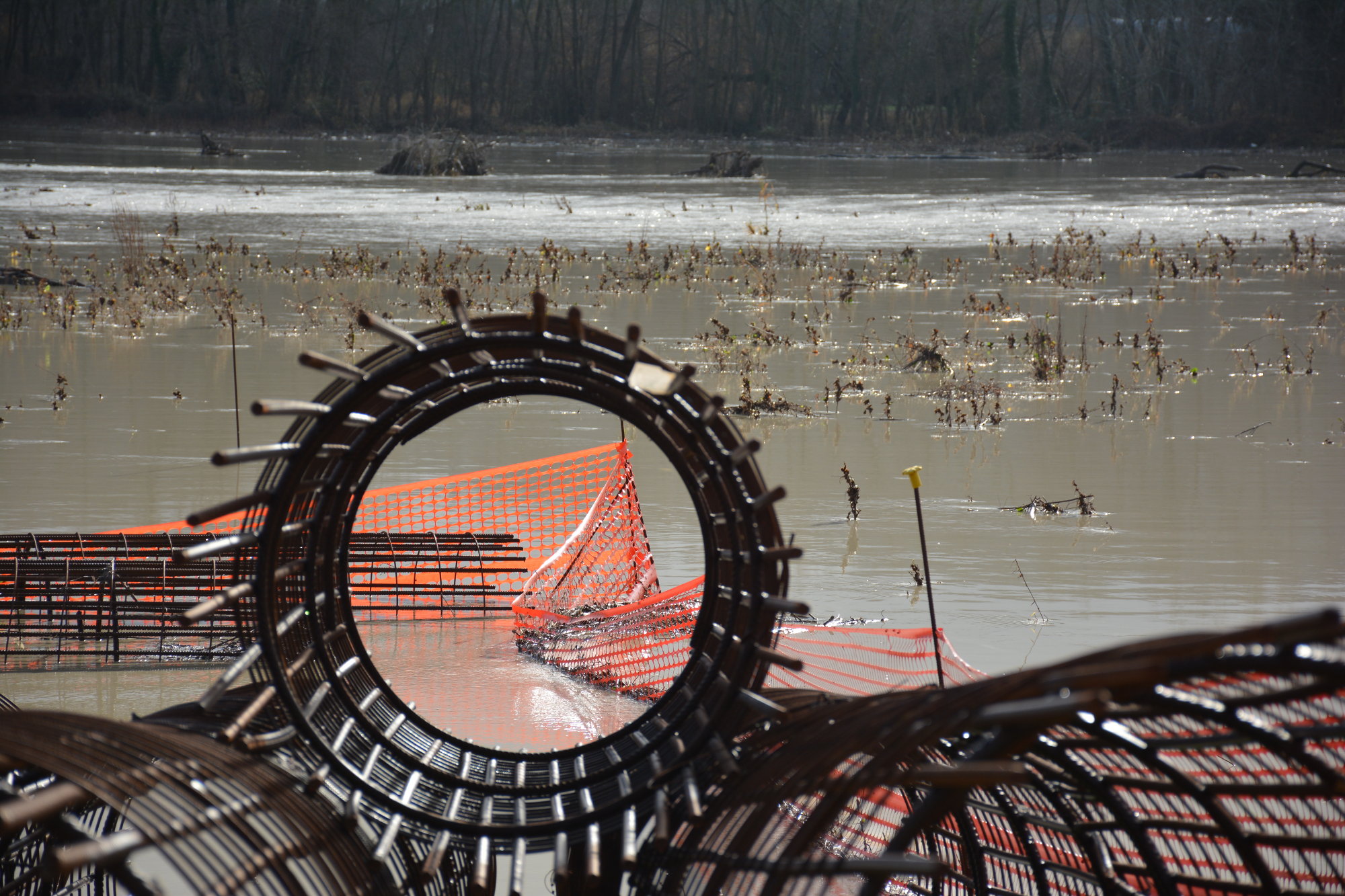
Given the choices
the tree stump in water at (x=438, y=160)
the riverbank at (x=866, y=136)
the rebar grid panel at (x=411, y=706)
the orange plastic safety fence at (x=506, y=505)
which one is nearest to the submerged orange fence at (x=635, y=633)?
the orange plastic safety fence at (x=506, y=505)

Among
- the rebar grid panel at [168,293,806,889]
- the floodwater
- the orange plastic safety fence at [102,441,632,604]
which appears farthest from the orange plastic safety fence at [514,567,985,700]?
the rebar grid panel at [168,293,806,889]

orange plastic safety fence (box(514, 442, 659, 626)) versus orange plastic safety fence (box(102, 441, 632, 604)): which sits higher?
orange plastic safety fence (box(102, 441, 632, 604))

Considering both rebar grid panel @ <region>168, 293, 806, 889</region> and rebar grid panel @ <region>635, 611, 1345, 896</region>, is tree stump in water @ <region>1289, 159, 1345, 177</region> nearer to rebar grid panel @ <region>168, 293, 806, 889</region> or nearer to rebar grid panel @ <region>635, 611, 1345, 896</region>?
rebar grid panel @ <region>168, 293, 806, 889</region>

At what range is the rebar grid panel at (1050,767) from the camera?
255 cm

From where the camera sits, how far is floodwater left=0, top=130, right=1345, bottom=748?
278 inches

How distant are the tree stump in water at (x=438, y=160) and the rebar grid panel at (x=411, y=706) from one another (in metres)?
39.8

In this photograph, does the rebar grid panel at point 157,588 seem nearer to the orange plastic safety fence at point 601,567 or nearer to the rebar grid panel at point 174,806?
the orange plastic safety fence at point 601,567

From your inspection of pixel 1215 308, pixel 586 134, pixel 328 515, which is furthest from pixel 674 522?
pixel 586 134

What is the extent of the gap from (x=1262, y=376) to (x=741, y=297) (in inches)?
262

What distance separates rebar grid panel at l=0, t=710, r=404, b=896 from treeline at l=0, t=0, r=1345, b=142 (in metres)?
70.3

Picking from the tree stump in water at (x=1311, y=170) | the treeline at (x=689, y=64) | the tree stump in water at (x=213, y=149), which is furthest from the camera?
the treeline at (x=689, y=64)

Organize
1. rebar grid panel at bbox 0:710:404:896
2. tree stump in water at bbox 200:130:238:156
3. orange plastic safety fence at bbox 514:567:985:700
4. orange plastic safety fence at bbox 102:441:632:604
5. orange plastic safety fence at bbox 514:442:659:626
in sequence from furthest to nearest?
tree stump in water at bbox 200:130:238:156, orange plastic safety fence at bbox 102:441:632:604, orange plastic safety fence at bbox 514:442:659:626, orange plastic safety fence at bbox 514:567:985:700, rebar grid panel at bbox 0:710:404:896

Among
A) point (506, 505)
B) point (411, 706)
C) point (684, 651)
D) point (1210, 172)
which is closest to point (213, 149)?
point (1210, 172)

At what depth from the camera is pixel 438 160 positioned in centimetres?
4400
